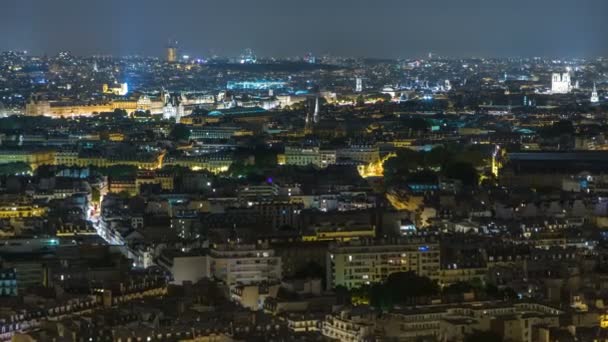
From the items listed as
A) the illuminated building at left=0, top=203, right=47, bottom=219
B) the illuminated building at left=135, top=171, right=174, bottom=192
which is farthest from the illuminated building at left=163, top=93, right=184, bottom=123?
the illuminated building at left=0, top=203, right=47, bottom=219

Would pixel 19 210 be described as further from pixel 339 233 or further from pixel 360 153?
pixel 360 153

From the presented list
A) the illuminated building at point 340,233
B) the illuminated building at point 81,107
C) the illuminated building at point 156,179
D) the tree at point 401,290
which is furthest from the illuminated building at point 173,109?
the tree at point 401,290

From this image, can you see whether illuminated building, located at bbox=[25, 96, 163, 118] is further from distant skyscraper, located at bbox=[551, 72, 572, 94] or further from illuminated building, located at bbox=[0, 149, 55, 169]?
distant skyscraper, located at bbox=[551, 72, 572, 94]

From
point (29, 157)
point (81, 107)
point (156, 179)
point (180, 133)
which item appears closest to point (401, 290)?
point (156, 179)

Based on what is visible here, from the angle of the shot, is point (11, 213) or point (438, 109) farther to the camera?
point (438, 109)

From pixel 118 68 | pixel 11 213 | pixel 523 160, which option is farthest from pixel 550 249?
pixel 118 68

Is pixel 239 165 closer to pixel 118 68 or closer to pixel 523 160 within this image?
pixel 523 160

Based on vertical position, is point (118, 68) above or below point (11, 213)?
above
